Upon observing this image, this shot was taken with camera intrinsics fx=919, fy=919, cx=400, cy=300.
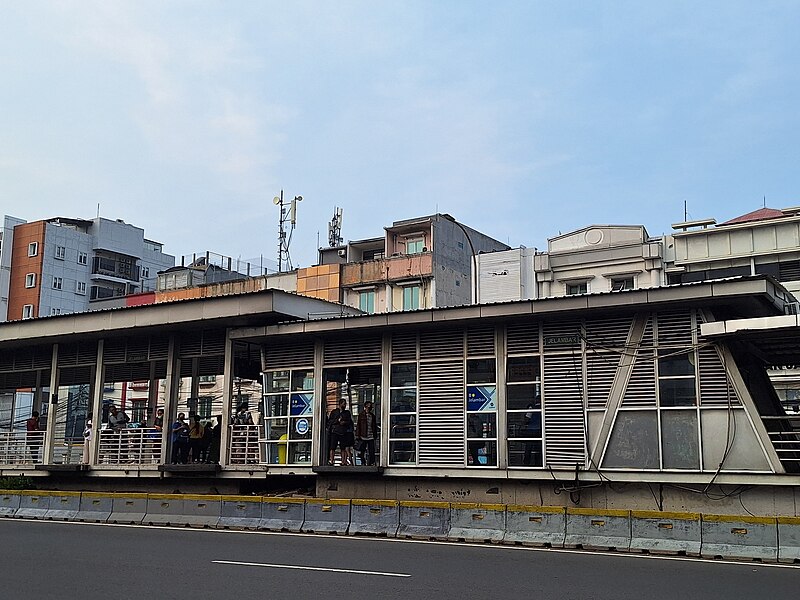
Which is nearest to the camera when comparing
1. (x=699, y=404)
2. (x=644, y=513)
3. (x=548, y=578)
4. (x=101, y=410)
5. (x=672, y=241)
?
(x=548, y=578)

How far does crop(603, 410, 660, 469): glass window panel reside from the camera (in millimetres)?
18281

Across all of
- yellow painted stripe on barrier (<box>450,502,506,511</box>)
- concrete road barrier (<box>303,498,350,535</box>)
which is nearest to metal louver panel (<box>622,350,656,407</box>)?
yellow painted stripe on barrier (<box>450,502,506,511</box>)

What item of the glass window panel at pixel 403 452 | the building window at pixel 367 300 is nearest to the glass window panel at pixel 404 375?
the glass window panel at pixel 403 452

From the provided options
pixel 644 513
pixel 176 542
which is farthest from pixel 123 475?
pixel 644 513

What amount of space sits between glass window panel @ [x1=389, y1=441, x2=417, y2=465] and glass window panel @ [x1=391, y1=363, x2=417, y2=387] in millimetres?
1380

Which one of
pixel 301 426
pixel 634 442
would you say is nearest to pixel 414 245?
pixel 301 426

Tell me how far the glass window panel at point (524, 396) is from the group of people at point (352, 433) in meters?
3.71

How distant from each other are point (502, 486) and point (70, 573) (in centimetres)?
973

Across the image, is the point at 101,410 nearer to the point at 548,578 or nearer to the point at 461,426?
the point at 461,426

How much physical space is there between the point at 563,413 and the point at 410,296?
34.3m

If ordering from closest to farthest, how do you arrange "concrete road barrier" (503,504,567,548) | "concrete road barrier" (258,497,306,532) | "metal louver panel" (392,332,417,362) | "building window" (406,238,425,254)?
"concrete road barrier" (503,504,567,548), "concrete road barrier" (258,497,306,532), "metal louver panel" (392,332,417,362), "building window" (406,238,425,254)

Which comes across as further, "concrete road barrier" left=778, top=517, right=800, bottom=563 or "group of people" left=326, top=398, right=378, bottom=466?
"group of people" left=326, top=398, right=378, bottom=466

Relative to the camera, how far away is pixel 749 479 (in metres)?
17.1

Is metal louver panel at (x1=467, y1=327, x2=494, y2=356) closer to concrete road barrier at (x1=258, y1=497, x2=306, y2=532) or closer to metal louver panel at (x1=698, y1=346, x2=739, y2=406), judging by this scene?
metal louver panel at (x1=698, y1=346, x2=739, y2=406)
